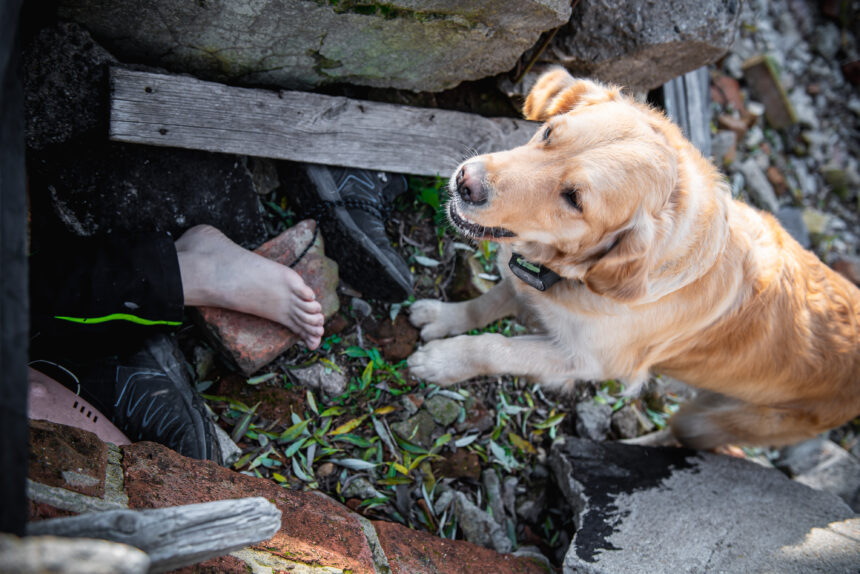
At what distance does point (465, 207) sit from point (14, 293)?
4.72 feet

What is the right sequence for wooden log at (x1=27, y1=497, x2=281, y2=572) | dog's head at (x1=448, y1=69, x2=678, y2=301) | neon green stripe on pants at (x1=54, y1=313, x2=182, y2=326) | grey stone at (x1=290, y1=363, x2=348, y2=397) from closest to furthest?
wooden log at (x1=27, y1=497, x2=281, y2=572) < dog's head at (x1=448, y1=69, x2=678, y2=301) < neon green stripe on pants at (x1=54, y1=313, x2=182, y2=326) < grey stone at (x1=290, y1=363, x2=348, y2=397)

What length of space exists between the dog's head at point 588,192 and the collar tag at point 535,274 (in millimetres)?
170

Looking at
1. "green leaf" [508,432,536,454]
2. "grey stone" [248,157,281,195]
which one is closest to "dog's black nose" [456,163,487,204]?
"grey stone" [248,157,281,195]

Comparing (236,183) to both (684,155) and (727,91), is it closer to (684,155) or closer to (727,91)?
(684,155)

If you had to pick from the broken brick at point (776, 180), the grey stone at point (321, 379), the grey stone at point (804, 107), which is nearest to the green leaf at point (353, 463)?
the grey stone at point (321, 379)

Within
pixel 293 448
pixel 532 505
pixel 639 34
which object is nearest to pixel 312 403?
pixel 293 448

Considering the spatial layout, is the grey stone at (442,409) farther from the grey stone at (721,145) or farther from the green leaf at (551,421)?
the grey stone at (721,145)

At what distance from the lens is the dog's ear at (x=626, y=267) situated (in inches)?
79.3

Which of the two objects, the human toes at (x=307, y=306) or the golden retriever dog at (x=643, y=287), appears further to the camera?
the human toes at (x=307, y=306)

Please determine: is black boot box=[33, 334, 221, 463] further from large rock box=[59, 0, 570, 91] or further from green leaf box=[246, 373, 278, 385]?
large rock box=[59, 0, 570, 91]

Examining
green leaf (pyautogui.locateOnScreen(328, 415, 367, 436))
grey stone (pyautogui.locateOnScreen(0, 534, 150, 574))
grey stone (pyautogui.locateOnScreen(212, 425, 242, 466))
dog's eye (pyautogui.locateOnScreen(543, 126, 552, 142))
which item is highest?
dog's eye (pyautogui.locateOnScreen(543, 126, 552, 142))

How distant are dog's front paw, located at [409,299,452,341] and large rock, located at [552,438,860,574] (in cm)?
90

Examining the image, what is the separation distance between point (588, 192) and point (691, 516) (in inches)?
64.9

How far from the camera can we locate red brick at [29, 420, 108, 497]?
1.51 meters
